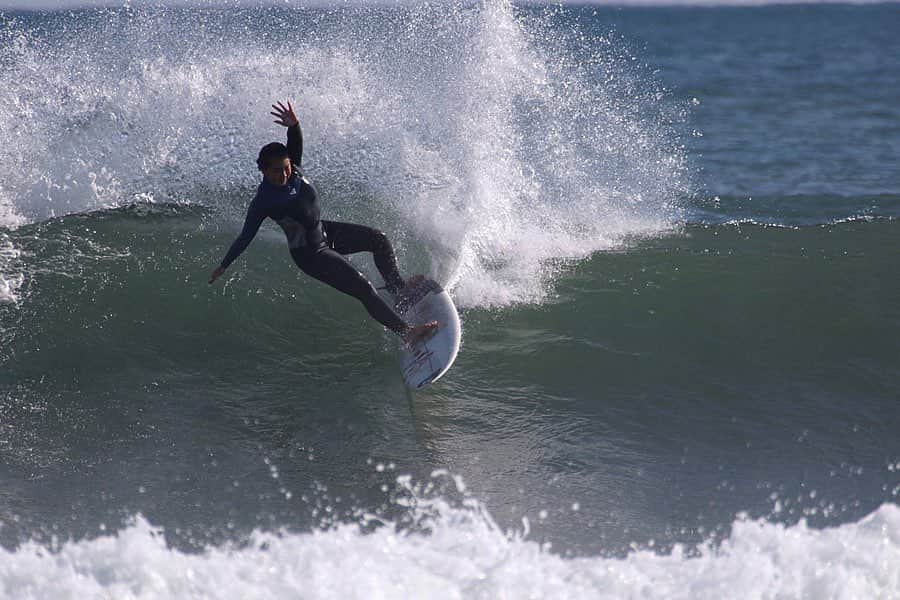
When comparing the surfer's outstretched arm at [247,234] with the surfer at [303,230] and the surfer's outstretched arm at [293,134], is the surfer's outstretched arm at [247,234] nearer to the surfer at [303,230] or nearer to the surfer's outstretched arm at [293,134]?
the surfer at [303,230]

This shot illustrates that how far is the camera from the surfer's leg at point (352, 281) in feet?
20.2

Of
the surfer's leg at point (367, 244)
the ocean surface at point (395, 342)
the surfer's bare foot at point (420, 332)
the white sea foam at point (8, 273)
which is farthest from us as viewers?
the white sea foam at point (8, 273)

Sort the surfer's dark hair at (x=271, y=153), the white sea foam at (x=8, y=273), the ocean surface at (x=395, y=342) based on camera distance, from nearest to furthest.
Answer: the ocean surface at (x=395, y=342) → the surfer's dark hair at (x=271, y=153) → the white sea foam at (x=8, y=273)

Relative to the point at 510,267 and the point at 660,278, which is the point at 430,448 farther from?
the point at 660,278

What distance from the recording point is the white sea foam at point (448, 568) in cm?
389

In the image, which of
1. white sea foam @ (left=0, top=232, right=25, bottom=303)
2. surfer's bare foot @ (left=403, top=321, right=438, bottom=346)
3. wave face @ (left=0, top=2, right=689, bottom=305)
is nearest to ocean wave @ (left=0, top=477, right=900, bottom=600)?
surfer's bare foot @ (left=403, top=321, right=438, bottom=346)

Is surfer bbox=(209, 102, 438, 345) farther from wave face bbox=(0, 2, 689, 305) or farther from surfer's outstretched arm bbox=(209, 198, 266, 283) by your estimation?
wave face bbox=(0, 2, 689, 305)

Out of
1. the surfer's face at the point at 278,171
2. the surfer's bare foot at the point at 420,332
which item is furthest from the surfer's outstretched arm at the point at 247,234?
the surfer's bare foot at the point at 420,332

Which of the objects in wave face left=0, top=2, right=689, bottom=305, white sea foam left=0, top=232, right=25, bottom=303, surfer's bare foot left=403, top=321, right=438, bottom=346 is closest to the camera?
surfer's bare foot left=403, top=321, right=438, bottom=346

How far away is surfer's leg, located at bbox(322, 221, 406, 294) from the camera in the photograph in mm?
6496

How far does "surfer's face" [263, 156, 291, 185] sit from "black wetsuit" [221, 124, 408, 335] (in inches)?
1.9

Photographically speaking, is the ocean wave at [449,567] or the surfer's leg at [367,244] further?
the surfer's leg at [367,244]

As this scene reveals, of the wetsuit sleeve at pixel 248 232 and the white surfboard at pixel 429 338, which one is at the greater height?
the wetsuit sleeve at pixel 248 232

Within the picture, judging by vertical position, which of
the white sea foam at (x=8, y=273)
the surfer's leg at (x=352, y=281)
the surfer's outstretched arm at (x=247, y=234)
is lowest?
the white sea foam at (x=8, y=273)
